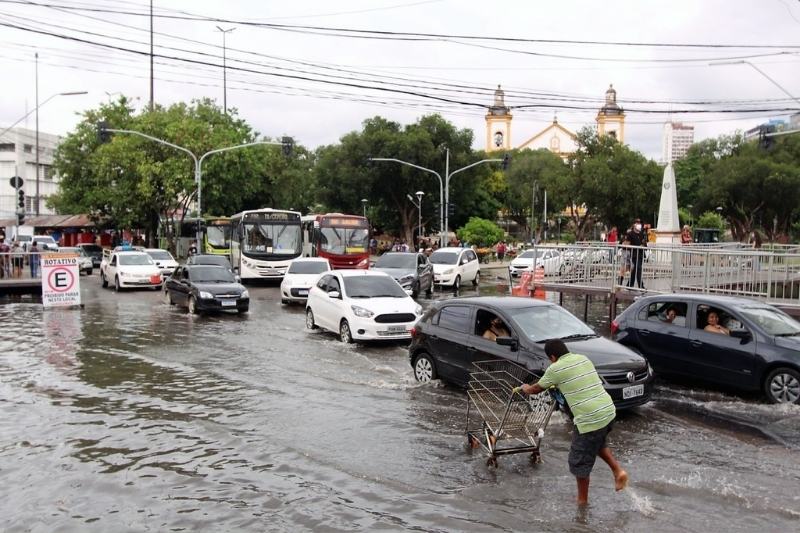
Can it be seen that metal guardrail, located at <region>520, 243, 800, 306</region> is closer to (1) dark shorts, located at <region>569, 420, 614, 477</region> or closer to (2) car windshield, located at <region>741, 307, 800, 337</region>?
(2) car windshield, located at <region>741, 307, 800, 337</region>

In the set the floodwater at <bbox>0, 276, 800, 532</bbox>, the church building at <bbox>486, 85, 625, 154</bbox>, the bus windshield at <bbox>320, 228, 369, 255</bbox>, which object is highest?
the church building at <bbox>486, 85, 625, 154</bbox>

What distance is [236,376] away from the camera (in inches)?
494

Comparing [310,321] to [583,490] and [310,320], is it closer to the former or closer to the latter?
[310,320]

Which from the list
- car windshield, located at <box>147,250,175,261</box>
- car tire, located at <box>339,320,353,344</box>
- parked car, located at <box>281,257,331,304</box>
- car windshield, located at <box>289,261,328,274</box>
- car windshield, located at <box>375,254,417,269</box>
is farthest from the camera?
car windshield, located at <box>147,250,175,261</box>

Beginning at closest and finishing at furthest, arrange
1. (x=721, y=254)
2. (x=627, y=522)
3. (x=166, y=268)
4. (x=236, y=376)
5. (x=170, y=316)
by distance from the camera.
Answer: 1. (x=627, y=522)
2. (x=236, y=376)
3. (x=721, y=254)
4. (x=170, y=316)
5. (x=166, y=268)

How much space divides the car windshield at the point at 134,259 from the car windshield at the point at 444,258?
11489 mm

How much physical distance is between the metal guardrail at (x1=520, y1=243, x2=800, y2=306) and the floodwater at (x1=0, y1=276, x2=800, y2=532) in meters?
4.08

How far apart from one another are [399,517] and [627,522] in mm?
1921

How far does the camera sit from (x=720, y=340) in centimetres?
1090

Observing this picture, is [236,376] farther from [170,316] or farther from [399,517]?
[170,316]

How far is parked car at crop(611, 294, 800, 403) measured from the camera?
10234 millimetres

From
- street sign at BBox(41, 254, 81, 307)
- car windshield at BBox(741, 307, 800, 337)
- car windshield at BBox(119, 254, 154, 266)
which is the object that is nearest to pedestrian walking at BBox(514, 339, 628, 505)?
car windshield at BBox(741, 307, 800, 337)

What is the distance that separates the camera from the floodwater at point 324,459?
6477mm

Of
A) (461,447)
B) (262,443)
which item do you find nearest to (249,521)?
(262,443)
